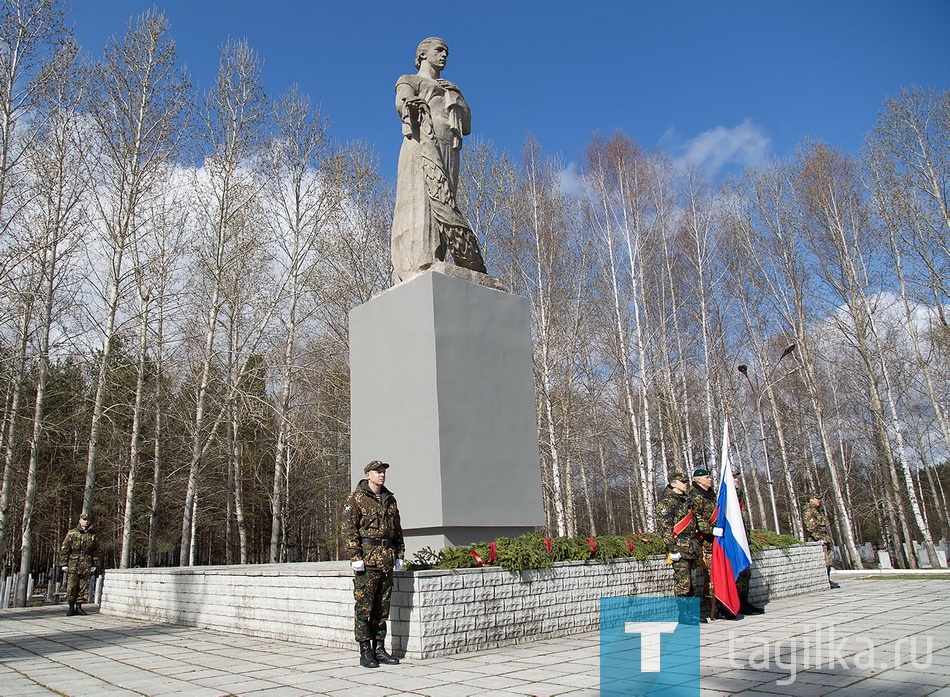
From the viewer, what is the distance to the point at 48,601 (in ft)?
57.0

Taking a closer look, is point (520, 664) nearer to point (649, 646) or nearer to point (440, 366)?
point (649, 646)

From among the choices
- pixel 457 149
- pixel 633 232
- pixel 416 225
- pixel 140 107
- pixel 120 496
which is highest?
pixel 140 107

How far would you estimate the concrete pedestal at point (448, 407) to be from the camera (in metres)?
6.69

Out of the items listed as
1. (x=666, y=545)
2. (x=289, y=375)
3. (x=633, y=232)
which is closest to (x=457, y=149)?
(x=666, y=545)

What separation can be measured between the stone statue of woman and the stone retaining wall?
348 cm

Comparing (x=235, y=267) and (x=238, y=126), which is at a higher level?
(x=238, y=126)

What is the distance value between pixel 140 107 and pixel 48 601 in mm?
13318

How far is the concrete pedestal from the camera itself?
6688mm

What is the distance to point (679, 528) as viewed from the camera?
7469 millimetres

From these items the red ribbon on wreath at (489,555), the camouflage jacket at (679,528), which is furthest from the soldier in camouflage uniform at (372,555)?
the camouflage jacket at (679,528)

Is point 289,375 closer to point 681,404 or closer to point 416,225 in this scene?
point 416,225

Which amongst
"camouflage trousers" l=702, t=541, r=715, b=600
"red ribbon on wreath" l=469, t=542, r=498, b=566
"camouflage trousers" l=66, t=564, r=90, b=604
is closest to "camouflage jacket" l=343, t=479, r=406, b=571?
"red ribbon on wreath" l=469, t=542, r=498, b=566

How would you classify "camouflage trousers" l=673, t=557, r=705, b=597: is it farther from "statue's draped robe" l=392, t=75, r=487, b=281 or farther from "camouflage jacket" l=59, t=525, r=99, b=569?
"camouflage jacket" l=59, t=525, r=99, b=569

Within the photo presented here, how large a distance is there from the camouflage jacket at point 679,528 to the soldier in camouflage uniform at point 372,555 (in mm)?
3401
